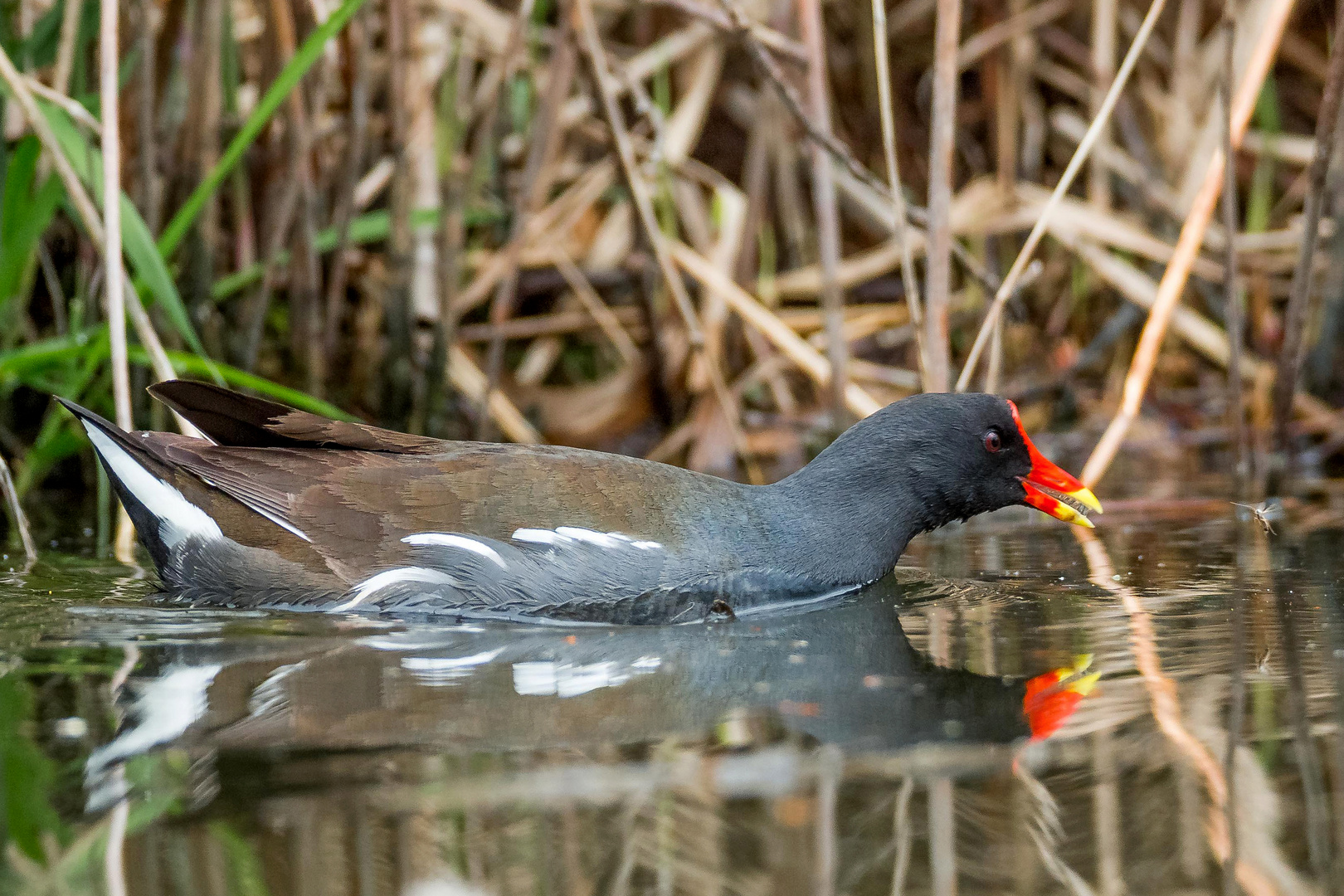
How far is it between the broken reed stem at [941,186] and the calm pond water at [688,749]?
888 millimetres

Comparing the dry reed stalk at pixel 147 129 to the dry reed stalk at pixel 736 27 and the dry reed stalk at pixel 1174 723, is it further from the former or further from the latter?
the dry reed stalk at pixel 1174 723

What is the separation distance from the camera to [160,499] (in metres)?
2.95

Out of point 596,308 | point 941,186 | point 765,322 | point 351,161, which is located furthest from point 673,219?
point 941,186

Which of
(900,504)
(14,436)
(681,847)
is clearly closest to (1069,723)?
(681,847)

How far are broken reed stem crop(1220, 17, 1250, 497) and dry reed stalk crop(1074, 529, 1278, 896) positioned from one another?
1059mm

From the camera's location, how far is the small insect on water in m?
3.52

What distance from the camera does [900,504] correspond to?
3221 mm

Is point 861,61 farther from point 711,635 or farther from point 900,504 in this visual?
point 711,635

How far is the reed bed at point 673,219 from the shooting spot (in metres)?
3.68

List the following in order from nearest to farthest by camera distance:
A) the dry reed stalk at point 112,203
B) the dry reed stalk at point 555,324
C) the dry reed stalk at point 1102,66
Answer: the dry reed stalk at point 112,203
the dry reed stalk at point 555,324
the dry reed stalk at point 1102,66

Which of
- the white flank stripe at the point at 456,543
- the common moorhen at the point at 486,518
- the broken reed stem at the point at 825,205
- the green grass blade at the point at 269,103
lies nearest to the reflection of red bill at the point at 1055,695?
the common moorhen at the point at 486,518

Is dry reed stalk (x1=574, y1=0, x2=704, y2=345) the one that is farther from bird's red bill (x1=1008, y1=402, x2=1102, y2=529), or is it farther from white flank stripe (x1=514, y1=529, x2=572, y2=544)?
white flank stripe (x1=514, y1=529, x2=572, y2=544)

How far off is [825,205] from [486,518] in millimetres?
1681

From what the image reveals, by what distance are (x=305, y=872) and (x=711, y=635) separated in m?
1.31
